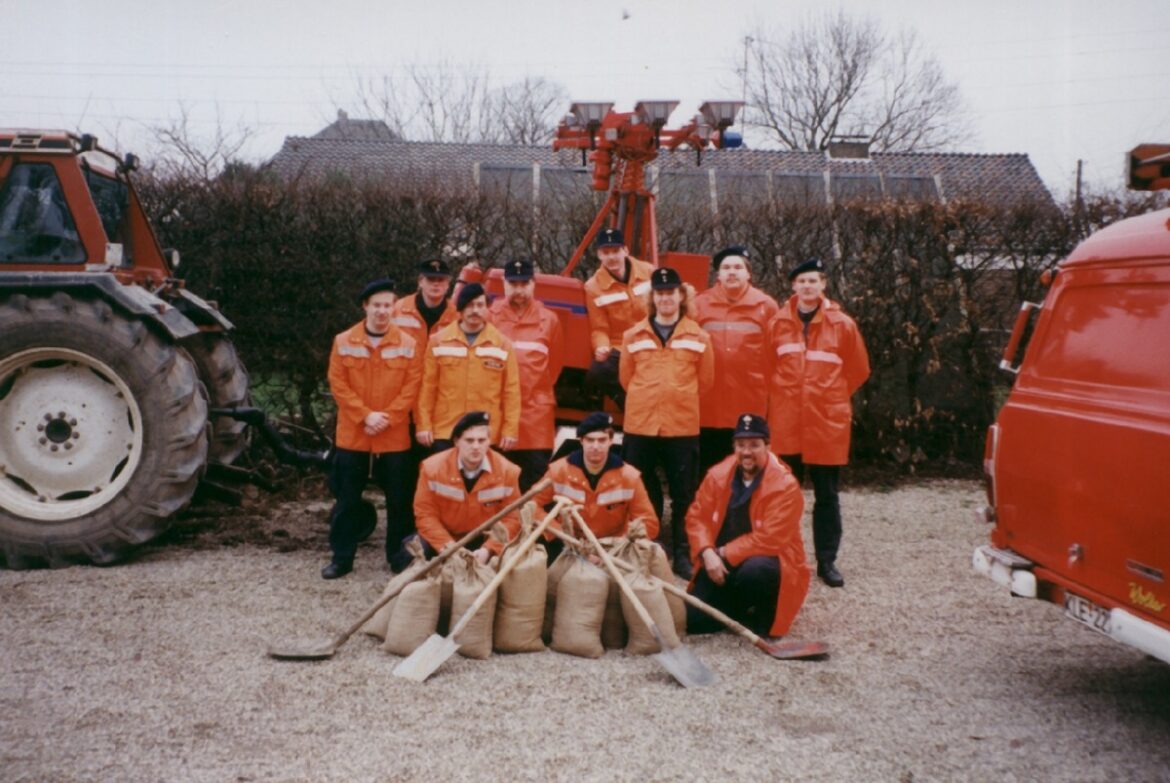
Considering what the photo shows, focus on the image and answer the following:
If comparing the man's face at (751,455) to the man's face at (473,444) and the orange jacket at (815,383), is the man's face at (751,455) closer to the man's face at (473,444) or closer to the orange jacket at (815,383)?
the orange jacket at (815,383)

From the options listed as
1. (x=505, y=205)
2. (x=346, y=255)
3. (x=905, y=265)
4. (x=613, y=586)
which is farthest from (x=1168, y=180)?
(x=346, y=255)

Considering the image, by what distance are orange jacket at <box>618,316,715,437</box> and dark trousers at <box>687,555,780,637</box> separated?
3.40ft

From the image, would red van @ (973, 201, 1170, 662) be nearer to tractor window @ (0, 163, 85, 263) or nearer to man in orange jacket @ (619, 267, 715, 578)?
man in orange jacket @ (619, 267, 715, 578)

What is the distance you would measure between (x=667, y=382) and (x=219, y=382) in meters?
3.30

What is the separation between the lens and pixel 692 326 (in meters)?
5.97

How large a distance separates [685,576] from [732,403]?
1.12 m

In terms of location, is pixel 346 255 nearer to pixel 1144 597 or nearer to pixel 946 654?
pixel 946 654

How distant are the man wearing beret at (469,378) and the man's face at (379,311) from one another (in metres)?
0.32

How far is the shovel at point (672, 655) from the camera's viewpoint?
4.31 metres

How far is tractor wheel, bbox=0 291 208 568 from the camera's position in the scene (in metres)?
5.81

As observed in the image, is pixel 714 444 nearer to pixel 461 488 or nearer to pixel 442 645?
pixel 461 488

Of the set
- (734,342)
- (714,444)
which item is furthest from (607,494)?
(734,342)

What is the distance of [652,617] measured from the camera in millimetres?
4746

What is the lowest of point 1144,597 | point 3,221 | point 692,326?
point 1144,597
